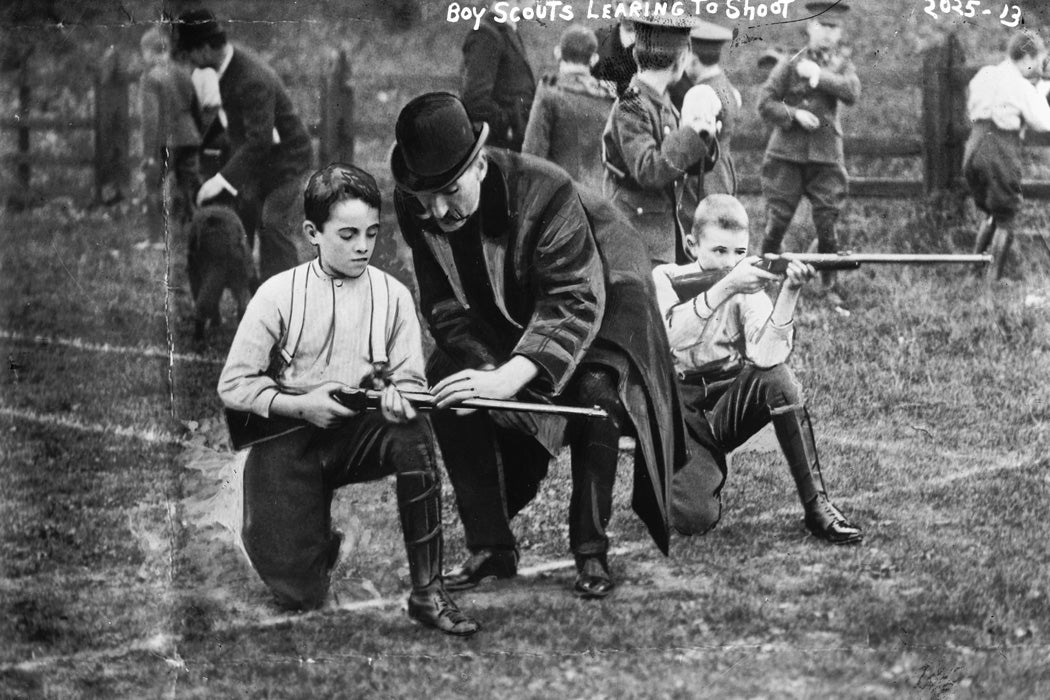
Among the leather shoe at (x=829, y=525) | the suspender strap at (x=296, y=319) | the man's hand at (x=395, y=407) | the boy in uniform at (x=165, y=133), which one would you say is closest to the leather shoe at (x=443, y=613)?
the man's hand at (x=395, y=407)

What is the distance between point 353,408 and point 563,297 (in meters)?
1.19

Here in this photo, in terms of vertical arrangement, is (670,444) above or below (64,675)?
above

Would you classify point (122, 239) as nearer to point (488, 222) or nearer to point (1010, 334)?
point (488, 222)

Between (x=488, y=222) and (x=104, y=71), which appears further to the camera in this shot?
(x=104, y=71)

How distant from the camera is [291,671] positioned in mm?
7613

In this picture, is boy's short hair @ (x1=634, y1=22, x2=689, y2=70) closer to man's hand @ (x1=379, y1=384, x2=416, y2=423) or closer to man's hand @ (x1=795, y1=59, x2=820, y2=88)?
man's hand @ (x1=795, y1=59, x2=820, y2=88)

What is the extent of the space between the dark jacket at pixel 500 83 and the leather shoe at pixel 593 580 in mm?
2124

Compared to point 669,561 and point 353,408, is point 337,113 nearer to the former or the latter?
point 353,408

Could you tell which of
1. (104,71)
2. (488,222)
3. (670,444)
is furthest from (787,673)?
(104,71)

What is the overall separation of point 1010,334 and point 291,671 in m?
4.07

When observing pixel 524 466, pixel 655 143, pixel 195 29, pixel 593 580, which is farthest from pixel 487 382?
pixel 195 29

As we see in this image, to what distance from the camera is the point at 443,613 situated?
7480mm

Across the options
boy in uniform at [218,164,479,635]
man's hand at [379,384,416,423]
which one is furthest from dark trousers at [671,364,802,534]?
man's hand at [379,384,416,423]

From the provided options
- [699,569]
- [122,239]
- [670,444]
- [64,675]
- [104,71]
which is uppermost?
[104,71]
